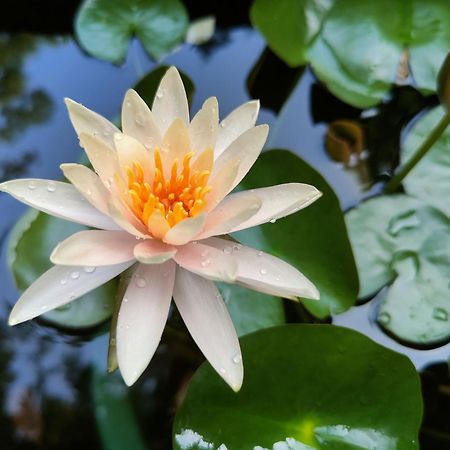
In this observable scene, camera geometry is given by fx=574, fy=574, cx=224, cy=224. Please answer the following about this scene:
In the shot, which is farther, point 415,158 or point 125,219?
point 415,158

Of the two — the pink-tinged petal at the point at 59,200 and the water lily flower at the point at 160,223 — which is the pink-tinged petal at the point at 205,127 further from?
the pink-tinged petal at the point at 59,200

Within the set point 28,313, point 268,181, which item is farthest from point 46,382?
point 268,181

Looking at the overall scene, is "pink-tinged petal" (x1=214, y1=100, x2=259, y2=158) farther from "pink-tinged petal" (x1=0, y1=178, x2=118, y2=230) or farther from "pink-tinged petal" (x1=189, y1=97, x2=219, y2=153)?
"pink-tinged petal" (x1=0, y1=178, x2=118, y2=230)

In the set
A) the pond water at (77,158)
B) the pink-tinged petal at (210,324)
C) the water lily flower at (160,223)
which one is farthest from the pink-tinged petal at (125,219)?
the pond water at (77,158)

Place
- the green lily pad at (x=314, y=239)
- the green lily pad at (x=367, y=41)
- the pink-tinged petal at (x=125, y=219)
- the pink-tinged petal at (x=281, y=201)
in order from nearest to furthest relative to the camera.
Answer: the pink-tinged petal at (x=125, y=219) → the pink-tinged petal at (x=281, y=201) → the green lily pad at (x=314, y=239) → the green lily pad at (x=367, y=41)

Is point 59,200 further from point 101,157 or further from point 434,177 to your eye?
point 434,177

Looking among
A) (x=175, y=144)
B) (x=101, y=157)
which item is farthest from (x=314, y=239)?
(x=101, y=157)

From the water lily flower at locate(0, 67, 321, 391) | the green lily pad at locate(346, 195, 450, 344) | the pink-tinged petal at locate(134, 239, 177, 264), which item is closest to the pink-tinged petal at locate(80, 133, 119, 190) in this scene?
the water lily flower at locate(0, 67, 321, 391)
